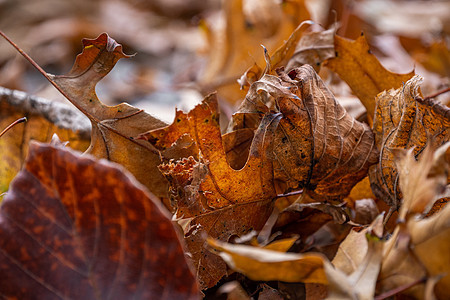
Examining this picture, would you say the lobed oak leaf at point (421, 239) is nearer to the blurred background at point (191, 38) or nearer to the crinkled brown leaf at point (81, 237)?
the crinkled brown leaf at point (81, 237)

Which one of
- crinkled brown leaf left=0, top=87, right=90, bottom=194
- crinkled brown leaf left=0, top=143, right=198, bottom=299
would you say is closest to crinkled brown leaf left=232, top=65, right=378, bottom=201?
crinkled brown leaf left=0, top=143, right=198, bottom=299

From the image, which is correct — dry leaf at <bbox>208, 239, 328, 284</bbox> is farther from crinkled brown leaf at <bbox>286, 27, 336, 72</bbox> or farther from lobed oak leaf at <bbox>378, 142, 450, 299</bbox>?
crinkled brown leaf at <bbox>286, 27, 336, 72</bbox>

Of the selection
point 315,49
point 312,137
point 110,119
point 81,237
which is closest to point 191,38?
point 315,49

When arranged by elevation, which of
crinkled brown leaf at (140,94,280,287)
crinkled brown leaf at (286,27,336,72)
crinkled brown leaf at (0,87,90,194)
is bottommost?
crinkled brown leaf at (0,87,90,194)

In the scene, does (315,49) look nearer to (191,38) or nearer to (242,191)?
(242,191)

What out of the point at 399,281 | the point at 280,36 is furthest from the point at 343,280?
the point at 280,36

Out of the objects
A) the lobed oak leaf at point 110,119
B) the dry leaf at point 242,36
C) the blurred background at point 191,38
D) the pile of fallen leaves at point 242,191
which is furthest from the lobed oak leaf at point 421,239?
the dry leaf at point 242,36
